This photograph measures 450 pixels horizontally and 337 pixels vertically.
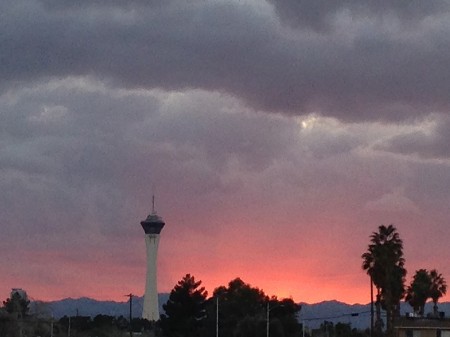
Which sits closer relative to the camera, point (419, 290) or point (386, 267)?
point (386, 267)

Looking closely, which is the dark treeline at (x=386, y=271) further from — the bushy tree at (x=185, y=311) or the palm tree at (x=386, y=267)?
the bushy tree at (x=185, y=311)

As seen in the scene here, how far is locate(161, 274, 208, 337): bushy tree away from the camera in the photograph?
15950cm

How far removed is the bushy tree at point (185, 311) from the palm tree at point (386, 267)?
40.6m

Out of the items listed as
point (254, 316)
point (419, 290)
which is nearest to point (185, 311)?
point (254, 316)

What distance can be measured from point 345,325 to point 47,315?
51.1 meters

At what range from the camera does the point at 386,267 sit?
123 m

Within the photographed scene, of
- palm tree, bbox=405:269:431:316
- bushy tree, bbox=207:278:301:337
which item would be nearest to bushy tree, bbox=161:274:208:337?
bushy tree, bbox=207:278:301:337

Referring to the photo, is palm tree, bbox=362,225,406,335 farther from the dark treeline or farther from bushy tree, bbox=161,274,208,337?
bushy tree, bbox=161,274,208,337

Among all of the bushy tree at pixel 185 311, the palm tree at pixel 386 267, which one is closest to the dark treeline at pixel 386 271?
the palm tree at pixel 386 267

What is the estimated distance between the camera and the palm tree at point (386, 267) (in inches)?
4830

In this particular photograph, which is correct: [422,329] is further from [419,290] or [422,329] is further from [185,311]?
[185,311]

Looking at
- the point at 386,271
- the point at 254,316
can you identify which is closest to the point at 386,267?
the point at 386,271

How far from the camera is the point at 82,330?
198m

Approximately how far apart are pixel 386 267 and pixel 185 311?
157ft
